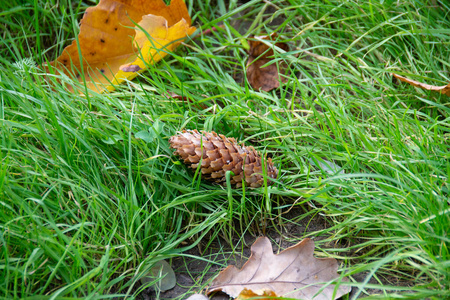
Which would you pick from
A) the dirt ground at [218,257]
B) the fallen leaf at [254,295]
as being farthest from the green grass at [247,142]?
the fallen leaf at [254,295]

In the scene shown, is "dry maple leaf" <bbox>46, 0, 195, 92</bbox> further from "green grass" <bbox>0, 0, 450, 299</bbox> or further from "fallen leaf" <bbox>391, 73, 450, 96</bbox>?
"fallen leaf" <bbox>391, 73, 450, 96</bbox>

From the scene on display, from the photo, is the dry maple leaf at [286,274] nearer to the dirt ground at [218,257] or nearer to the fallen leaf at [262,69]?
the dirt ground at [218,257]

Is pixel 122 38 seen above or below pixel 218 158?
above

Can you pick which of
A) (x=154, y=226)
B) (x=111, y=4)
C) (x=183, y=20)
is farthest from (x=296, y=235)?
(x=111, y=4)

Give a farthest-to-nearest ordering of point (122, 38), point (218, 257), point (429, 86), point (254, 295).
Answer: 1. point (122, 38)
2. point (429, 86)
3. point (218, 257)
4. point (254, 295)

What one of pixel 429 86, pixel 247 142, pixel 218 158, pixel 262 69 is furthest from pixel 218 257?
pixel 429 86

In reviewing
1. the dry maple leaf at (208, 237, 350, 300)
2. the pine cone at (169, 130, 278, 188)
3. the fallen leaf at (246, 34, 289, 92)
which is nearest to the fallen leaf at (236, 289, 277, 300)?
the dry maple leaf at (208, 237, 350, 300)

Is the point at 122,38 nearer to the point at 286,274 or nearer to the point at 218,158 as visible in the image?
the point at 218,158
